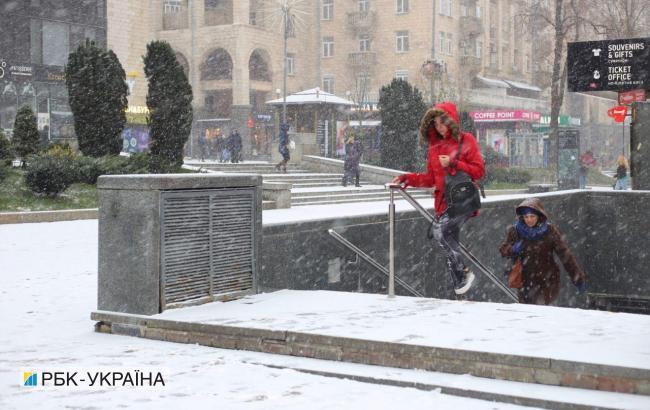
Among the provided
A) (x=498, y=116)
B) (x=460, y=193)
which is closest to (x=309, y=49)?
(x=498, y=116)

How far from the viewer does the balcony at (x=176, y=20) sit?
6034 centimetres

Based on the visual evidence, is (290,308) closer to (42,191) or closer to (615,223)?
(615,223)

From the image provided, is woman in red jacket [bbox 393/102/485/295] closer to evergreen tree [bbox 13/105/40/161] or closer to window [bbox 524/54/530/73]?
evergreen tree [bbox 13/105/40/161]

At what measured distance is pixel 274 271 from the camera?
836cm

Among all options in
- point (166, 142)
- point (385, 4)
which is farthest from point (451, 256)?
point (385, 4)

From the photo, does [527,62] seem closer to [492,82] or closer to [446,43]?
[492,82]

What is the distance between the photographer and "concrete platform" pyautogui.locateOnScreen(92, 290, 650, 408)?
16.6ft

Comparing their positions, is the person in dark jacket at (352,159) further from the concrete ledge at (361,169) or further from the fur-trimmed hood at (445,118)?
the fur-trimmed hood at (445,118)

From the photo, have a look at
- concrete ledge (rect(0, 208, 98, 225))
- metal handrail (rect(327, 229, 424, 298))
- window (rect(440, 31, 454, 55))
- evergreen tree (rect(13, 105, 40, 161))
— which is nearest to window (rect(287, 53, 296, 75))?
window (rect(440, 31, 454, 55))

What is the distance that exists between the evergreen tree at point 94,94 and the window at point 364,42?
135 ft

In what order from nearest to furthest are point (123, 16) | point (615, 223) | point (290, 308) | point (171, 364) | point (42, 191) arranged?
1. point (171, 364)
2. point (290, 308)
3. point (615, 223)
4. point (42, 191)
5. point (123, 16)

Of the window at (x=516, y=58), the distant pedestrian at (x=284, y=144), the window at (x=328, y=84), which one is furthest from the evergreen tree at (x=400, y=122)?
the window at (x=516, y=58)

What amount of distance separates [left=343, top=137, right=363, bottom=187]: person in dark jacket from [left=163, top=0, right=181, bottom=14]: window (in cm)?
3498

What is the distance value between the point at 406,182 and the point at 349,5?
191 feet
